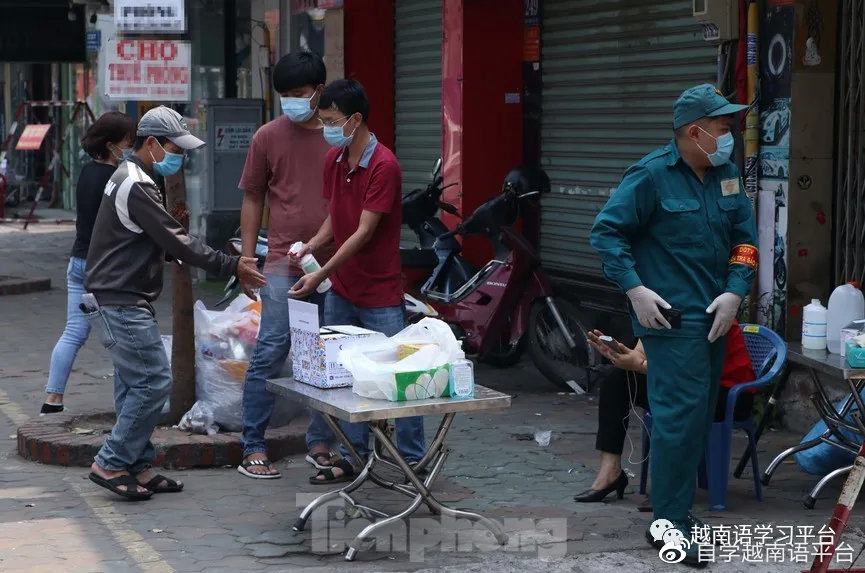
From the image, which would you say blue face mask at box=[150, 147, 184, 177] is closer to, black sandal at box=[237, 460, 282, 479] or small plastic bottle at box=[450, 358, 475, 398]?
black sandal at box=[237, 460, 282, 479]

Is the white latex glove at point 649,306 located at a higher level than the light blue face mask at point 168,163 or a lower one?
lower

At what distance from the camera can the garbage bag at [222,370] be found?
7234mm

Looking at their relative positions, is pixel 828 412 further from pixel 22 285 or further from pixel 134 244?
pixel 22 285

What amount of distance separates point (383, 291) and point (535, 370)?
3.62 metres

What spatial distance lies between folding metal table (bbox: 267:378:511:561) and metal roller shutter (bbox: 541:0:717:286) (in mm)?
3954

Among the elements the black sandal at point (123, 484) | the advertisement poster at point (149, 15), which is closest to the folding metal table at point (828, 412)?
the black sandal at point (123, 484)

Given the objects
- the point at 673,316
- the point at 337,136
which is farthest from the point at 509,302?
the point at 673,316

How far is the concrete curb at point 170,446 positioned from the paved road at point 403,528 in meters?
0.08

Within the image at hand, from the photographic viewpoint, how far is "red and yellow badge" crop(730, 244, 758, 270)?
17.7ft

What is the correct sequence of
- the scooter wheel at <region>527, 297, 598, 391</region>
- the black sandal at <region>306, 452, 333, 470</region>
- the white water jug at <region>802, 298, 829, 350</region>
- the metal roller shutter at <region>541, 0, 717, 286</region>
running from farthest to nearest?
the metal roller shutter at <region>541, 0, 717, 286</region>
the scooter wheel at <region>527, 297, 598, 391</region>
the black sandal at <region>306, 452, 333, 470</region>
the white water jug at <region>802, 298, 829, 350</region>

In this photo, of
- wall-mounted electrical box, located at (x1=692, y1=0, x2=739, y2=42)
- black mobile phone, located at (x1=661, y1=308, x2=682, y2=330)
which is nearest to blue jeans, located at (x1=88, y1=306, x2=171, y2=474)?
black mobile phone, located at (x1=661, y1=308, x2=682, y2=330)

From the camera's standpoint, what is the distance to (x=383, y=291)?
6414 mm

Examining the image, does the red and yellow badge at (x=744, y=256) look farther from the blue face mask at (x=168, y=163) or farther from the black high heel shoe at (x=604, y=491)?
the blue face mask at (x=168, y=163)

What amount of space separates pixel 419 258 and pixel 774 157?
3.14m
